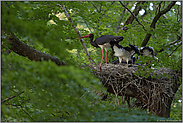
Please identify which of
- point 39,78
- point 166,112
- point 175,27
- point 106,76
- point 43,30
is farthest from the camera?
point 166,112

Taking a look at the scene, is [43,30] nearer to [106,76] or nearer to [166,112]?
[106,76]

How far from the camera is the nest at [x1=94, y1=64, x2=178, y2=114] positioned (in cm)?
517

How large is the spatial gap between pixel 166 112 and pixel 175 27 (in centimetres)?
264

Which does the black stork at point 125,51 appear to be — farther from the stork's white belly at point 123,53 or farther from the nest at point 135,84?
the nest at point 135,84

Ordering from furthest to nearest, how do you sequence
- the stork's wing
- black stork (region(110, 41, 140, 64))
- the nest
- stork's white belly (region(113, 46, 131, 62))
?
stork's white belly (region(113, 46, 131, 62))
black stork (region(110, 41, 140, 64))
the nest
the stork's wing

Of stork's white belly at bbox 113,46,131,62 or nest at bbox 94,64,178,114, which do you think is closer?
nest at bbox 94,64,178,114

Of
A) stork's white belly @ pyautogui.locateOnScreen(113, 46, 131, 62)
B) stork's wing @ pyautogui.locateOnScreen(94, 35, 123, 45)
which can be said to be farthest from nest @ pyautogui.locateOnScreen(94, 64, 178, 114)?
stork's wing @ pyautogui.locateOnScreen(94, 35, 123, 45)

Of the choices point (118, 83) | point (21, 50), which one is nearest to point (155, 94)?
point (118, 83)

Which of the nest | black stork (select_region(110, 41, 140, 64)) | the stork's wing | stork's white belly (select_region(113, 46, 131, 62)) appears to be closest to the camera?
the stork's wing

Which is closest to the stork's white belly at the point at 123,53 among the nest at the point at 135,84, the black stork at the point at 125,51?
the black stork at the point at 125,51

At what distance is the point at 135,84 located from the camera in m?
5.20

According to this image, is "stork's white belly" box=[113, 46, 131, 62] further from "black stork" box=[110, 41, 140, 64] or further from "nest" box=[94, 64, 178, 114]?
"nest" box=[94, 64, 178, 114]

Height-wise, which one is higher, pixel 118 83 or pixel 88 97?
pixel 88 97

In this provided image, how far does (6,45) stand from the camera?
183cm
